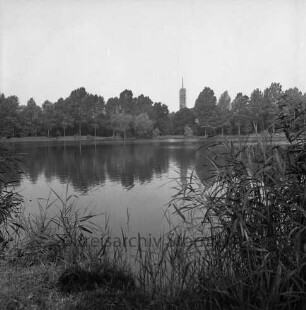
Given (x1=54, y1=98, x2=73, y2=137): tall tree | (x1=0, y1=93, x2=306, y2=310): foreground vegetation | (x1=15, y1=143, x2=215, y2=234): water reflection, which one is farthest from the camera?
(x1=54, y1=98, x2=73, y2=137): tall tree

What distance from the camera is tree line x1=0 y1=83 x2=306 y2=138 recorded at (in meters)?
59.6

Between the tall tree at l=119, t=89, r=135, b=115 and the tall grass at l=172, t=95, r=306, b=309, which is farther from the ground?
the tall tree at l=119, t=89, r=135, b=115

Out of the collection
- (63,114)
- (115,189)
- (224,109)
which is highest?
(224,109)

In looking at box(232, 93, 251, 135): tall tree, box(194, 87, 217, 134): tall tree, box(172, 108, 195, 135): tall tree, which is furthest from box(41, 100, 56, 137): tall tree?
box(232, 93, 251, 135): tall tree

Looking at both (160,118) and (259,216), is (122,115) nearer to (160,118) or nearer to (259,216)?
(160,118)

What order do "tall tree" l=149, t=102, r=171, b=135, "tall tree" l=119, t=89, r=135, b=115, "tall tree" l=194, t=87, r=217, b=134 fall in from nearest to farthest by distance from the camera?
"tall tree" l=194, t=87, r=217, b=134 < "tall tree" l=119, t=89, r=135, b=115 < "tall tree" l=149, t=102, r=171, b=135

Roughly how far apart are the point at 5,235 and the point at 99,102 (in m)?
68.6

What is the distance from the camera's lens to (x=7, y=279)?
3695 mm

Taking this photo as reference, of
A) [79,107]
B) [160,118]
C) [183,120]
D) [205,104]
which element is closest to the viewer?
[79,107]

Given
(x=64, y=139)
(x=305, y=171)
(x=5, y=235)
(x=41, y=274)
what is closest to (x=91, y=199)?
(x=5, y=235)

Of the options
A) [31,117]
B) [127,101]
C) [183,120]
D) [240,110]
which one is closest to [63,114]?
[31,117]

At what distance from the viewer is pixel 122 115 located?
2608 inches

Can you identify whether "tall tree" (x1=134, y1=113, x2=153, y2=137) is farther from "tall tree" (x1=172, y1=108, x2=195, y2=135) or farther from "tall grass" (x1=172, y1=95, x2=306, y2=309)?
"tall grass" (x1=172, y1=95, x2=306, y2=309)

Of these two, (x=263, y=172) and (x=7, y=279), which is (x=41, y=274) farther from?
(x=263, y=172)
